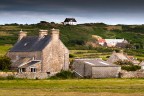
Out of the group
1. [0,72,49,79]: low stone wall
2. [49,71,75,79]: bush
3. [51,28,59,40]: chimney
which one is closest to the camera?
[0,72,49,79]: low stone wall

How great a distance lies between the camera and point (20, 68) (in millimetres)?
77812

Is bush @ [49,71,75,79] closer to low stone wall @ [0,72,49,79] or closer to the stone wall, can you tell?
low stone wall @ [0,72,49,79]

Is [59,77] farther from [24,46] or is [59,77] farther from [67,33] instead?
[67,33]

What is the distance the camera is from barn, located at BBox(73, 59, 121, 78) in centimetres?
7600

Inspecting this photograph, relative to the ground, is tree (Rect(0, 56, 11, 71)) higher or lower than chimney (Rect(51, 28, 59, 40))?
lower

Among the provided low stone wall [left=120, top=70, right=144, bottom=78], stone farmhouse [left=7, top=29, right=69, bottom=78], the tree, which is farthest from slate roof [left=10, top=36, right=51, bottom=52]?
low stone wall [left=120, top=70, right=144, bottom=78]

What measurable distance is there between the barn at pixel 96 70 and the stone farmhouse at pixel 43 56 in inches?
128

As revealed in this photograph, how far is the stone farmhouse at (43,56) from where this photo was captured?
3073 inches

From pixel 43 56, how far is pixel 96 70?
29.2ft

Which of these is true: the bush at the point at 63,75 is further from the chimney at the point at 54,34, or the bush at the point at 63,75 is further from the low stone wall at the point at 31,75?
the chimney at the point at 54,34

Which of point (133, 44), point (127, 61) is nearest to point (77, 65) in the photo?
point (127, 61)

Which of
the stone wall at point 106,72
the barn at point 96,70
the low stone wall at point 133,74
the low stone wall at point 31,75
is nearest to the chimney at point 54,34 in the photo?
the barn at point 96,70

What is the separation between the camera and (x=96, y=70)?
76.1 meters

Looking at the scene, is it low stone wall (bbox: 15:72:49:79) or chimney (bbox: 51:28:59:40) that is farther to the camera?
chimney (bbox: 51:28:59:40)
